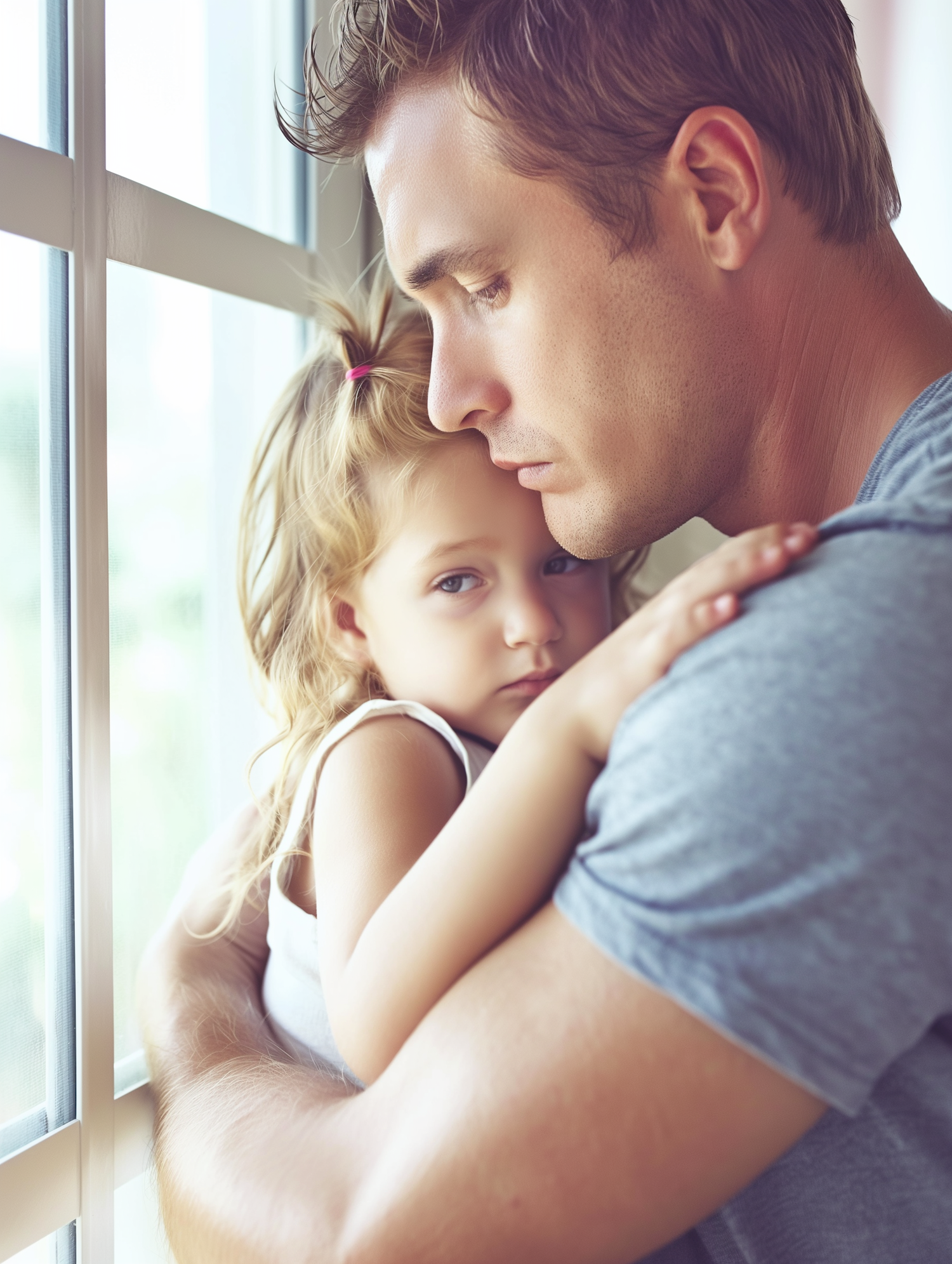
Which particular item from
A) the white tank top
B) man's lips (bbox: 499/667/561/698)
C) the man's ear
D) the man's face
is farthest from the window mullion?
the man's ear

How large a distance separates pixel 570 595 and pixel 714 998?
917 millimetres

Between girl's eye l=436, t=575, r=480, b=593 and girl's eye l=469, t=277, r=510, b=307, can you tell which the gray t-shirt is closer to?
girl's eye l=469, t=277, r=510, b=307

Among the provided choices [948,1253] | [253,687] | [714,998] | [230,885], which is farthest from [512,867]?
[253,687]

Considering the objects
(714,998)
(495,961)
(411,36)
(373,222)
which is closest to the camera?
(714,998)

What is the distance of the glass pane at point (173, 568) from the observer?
1307 millimetres

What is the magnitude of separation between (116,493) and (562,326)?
0.62 meters

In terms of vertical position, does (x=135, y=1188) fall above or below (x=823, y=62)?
below

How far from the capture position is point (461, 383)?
122 centimetres

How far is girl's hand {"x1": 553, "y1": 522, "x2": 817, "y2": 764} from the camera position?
0.76 meters

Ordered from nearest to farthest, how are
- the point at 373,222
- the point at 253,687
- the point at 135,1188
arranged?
1. the point at 135,1188
2. the point at 253,687
3. the point at 373,222

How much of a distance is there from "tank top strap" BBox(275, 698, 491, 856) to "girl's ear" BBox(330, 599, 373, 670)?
0.72ft

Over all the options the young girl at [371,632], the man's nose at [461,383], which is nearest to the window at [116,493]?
the young girl at [371,632]

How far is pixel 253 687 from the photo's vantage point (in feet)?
5.31

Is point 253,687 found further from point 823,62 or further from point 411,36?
point 823,62
